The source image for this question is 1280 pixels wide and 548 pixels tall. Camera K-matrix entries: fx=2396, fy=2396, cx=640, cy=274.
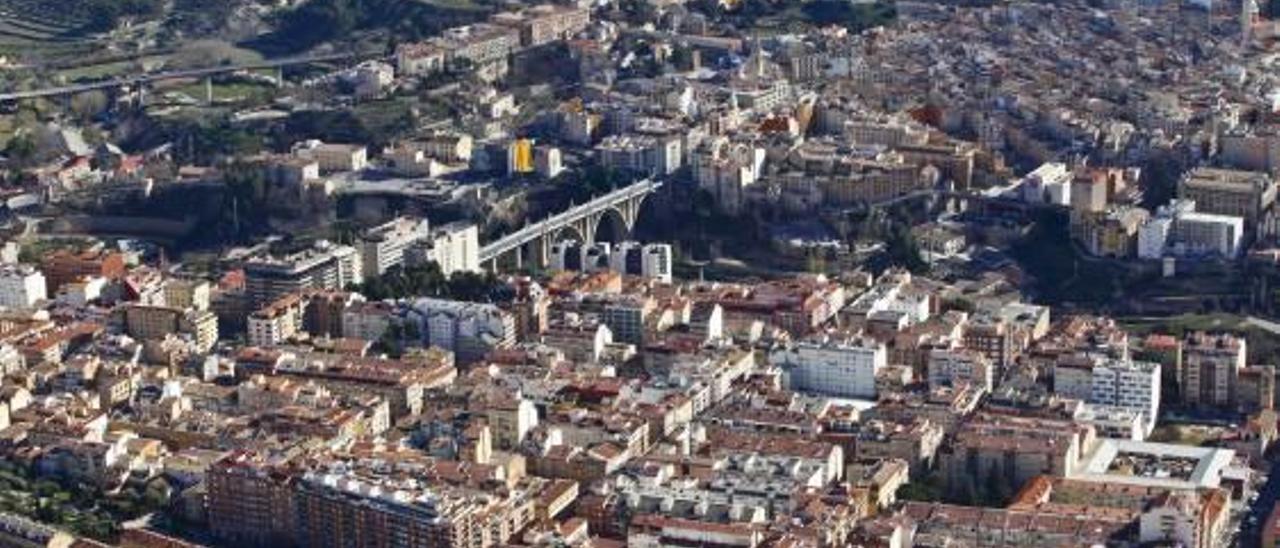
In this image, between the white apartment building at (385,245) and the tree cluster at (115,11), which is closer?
the white apartment building at (385,245)

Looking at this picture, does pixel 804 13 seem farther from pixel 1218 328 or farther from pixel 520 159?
pixel 1218 328

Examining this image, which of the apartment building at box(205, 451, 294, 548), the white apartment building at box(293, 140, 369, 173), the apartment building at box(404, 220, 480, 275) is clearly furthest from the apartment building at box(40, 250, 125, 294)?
the apartment building at box(205, 451, 294, 548)

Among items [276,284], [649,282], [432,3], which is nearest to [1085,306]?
[649,282]

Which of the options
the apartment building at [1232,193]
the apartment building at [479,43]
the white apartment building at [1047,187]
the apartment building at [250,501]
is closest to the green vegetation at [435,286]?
the apartment building at [250,501]

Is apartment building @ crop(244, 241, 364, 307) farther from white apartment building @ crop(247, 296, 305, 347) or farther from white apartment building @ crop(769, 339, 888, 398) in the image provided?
white apartment building @ crop(769, 339, 888, 398)

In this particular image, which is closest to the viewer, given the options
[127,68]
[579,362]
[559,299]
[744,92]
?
[579,362]

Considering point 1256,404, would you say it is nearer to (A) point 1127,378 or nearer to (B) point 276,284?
(A) point 1127,378

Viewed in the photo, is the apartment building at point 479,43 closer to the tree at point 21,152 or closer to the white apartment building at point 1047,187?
the tree at point 21,152
